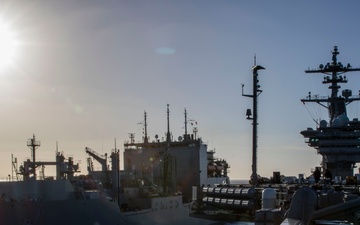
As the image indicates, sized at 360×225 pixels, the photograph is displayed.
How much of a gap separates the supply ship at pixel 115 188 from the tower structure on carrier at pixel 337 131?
46.2ft

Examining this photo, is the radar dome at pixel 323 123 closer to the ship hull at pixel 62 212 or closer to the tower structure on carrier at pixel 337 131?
the tower structure on carrier at pixel 337 131

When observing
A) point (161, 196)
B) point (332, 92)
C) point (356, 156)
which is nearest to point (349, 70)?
point (332, 92)

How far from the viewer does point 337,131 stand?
57.0 m

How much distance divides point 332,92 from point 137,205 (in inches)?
1047

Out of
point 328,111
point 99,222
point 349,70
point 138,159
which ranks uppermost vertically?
point 349,70

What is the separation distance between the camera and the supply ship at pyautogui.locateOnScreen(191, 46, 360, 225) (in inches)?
651

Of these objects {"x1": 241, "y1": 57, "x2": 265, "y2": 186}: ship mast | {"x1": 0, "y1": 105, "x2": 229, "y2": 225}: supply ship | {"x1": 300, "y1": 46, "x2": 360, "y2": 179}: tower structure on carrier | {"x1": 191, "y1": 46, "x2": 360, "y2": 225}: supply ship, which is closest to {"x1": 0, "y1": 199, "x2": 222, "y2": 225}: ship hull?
{"x1": 0, "y1": 105, "x2": 229, "y2": 225}: supply ship

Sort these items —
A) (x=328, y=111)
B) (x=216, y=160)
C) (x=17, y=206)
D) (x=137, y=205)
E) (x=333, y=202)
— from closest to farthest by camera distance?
(x=333, y=202), (x=17, y=206), (x=137, y=205), (x=328, y=111), (x=216, y=160)

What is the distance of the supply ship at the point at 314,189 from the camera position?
16.5 meters

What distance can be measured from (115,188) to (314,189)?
24.7 metres

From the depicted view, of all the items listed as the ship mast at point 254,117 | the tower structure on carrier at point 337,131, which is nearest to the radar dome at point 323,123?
the tower structure on carrier at point 337,131

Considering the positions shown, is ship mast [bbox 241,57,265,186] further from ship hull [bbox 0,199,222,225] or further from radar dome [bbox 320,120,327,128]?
radar dome [bbox 320,120,327,128]

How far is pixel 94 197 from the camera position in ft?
126

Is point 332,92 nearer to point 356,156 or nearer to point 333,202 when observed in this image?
point 356,156
